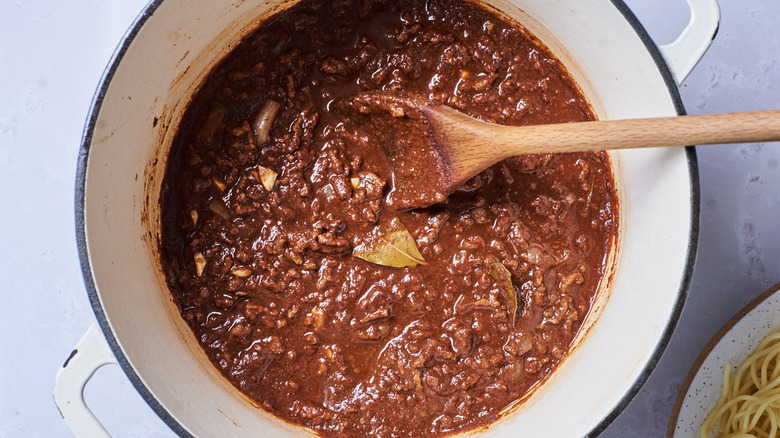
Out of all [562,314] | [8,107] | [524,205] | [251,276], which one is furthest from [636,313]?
[8,107]

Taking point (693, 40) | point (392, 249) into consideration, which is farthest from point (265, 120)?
point (693, 40)

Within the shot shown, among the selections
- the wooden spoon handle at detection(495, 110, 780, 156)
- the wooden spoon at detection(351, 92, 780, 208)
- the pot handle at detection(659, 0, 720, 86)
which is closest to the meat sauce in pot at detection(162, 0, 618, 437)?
the wooden spoon at detection(351, 92, 780, 208)

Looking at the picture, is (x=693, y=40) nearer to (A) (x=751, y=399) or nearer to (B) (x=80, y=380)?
(A) (x=751, y=399)

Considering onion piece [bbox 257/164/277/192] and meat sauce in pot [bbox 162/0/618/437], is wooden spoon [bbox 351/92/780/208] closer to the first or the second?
meat sauce in pot [bbox 162/0/618/437]

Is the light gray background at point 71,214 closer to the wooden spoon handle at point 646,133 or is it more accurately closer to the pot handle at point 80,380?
the pot handle at point 80,380

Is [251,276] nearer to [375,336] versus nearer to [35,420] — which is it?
[375,336]

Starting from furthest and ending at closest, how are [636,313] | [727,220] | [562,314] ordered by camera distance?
[727,220], [562,314], [636,313]
